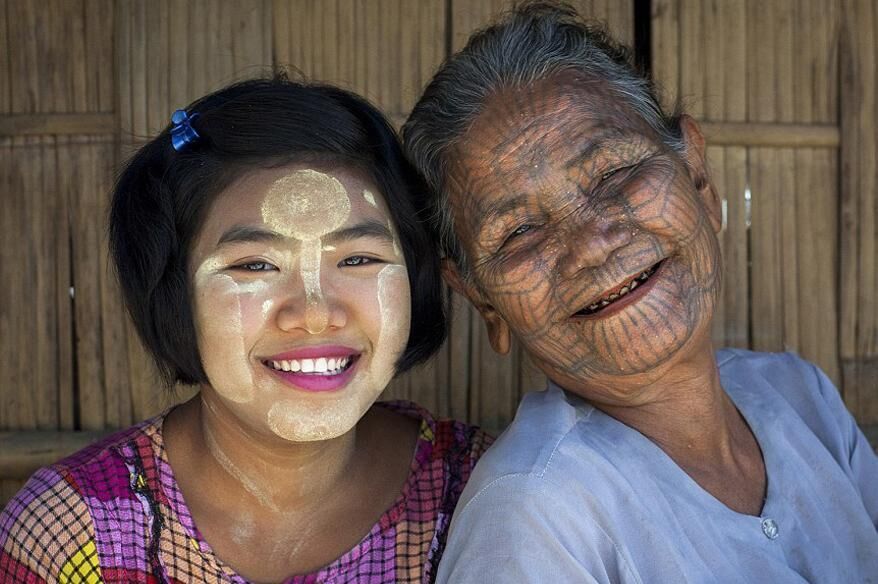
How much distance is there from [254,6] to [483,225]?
1.15 meters

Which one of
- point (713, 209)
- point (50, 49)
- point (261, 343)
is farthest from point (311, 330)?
point (50, 49)

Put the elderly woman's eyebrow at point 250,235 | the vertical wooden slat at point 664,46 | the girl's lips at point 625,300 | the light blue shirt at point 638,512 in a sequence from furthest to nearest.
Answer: the vertical wooden slat at point 664,46 < the elderly woman's eyebrow at point 250,235 < the girl's lips at point 625,300 < the light blue shirt at point 638,512

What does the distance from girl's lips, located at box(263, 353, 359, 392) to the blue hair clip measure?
47 centimetres

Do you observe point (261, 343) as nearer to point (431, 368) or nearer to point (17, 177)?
point (431, 368)

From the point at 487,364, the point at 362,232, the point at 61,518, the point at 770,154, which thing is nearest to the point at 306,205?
the point at 362,232

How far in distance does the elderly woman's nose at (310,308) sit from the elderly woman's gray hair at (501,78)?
30 centimetres

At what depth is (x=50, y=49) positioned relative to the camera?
2.72m

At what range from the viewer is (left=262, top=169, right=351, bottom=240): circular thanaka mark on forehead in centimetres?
194

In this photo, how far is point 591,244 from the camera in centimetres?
184

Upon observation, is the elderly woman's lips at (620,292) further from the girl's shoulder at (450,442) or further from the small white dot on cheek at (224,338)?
the small white dot on cheek at (224,338)

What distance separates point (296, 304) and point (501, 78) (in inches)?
23.1

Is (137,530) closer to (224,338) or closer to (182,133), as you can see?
(224,338)

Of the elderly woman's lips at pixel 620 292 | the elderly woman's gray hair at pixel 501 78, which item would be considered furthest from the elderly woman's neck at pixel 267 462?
the elderly woman's lips at pixel 620 292

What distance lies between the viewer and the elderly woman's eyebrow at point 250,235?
76.0 inches
